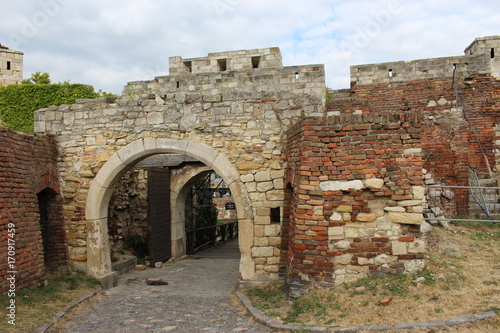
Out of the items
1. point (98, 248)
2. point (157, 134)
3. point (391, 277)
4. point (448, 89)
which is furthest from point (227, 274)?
point (448, 89)

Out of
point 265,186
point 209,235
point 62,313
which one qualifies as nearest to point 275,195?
point 265,186

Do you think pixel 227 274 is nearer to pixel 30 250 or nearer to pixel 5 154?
pixel 30 250

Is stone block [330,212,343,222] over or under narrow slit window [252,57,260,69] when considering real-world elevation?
under

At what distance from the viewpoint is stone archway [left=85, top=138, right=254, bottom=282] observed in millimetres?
7086

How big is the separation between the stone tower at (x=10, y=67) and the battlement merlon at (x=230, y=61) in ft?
42.5

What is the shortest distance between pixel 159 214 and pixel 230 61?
5992 millimetres

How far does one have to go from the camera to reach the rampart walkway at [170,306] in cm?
549

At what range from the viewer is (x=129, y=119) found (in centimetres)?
768

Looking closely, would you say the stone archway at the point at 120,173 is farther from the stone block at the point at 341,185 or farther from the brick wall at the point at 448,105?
the brick wall at the point at 448,105

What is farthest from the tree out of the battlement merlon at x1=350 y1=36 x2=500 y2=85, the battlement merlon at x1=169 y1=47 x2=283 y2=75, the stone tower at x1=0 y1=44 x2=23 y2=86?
the battlement merlon at x1=350 y1=36 x2=500 y2=85

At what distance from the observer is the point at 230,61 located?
13.9 m

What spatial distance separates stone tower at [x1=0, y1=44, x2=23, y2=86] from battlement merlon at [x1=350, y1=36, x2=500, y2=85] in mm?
19163

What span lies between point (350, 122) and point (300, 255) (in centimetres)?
191

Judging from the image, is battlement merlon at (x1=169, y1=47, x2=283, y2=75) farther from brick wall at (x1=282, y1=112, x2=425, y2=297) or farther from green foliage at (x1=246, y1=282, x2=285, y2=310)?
green foliage at (x1=246, y1=282, x2=285, y2=310)
